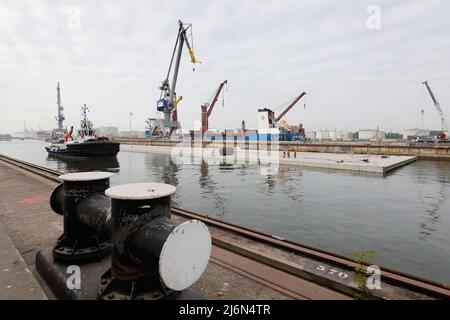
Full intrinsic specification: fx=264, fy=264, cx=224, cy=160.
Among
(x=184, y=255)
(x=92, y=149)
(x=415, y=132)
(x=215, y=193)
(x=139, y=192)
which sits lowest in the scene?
(x=215, y=193)

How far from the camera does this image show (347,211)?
1091cm

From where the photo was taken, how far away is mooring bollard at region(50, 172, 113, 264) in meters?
3.18

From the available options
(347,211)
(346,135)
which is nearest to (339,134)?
(346,135)

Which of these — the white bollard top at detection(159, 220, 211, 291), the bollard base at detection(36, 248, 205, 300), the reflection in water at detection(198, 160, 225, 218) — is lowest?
the reflection in water at detection(198, 160, 225, 218)

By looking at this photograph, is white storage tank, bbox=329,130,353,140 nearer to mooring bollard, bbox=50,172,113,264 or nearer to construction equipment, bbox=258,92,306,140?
Answer: construction equipment, bbox=258,92,306,140

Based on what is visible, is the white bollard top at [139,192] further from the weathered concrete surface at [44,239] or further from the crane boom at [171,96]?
the crane boom at [171,96]

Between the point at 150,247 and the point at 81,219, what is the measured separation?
1.47 meters

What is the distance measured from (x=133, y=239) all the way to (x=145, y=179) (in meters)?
19.0

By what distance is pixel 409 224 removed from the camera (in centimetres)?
949

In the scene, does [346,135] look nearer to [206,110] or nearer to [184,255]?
[206,110]

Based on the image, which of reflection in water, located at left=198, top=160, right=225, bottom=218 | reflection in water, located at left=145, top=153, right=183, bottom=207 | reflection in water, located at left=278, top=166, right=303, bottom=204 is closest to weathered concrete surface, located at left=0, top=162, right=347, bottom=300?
reflection in water, located at left=145, top=153, right=183, bottom=207

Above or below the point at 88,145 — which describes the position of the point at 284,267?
below

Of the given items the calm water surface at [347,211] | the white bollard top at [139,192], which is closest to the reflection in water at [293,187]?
the calm water surface at [347,211]
